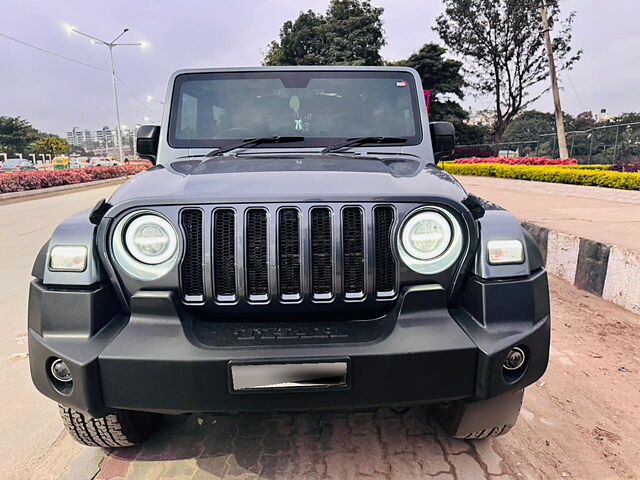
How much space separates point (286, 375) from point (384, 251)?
59cm

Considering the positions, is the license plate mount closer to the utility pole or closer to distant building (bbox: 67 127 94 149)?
the utility pole

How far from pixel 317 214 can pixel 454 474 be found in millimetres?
1300

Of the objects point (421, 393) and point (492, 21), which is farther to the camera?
point (492, 21)

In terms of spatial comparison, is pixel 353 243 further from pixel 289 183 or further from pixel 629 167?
pixel 629 167

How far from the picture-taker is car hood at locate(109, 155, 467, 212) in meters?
1.78

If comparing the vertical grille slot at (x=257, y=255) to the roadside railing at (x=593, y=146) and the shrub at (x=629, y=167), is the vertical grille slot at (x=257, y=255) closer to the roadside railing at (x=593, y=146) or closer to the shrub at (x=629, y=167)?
the shrub at (x=629, y=167)

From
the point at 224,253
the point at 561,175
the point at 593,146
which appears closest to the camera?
the point at 224,253

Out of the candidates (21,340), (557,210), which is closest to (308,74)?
(21,340)

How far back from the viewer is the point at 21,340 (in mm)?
3590

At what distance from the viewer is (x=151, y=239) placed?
1.79m

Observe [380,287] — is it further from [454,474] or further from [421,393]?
[454,474]

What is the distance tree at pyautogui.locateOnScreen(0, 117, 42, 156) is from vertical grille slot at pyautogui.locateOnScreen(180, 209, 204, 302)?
6193cm

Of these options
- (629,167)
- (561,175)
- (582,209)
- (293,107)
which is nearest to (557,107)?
(629,167)

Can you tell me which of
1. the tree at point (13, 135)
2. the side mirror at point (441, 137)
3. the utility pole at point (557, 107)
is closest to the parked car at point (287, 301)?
the side mirror at point (441, 137)
